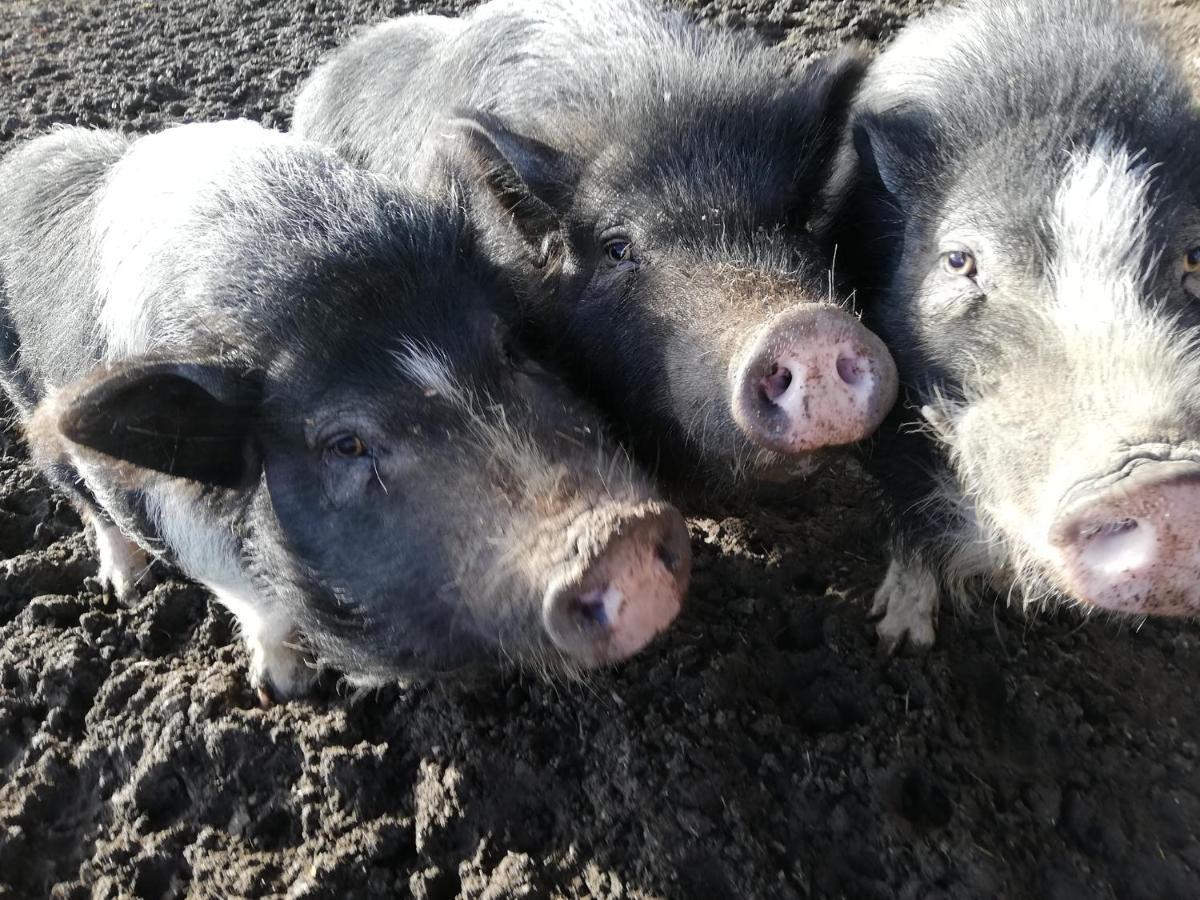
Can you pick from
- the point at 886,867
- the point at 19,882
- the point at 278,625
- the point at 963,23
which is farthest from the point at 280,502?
the point at 963,23

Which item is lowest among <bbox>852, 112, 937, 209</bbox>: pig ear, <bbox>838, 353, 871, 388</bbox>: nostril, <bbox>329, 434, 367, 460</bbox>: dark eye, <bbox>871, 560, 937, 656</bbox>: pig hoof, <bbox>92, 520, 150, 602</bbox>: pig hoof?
<bbox>92, 520, 150, 602</bbox>: pig hoof

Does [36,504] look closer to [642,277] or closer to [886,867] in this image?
[642,277]

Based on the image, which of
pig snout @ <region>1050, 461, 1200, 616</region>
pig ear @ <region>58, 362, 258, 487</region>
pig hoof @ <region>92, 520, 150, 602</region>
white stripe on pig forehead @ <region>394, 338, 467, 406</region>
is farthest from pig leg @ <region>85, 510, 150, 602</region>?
pig snout @ <region>1050, 461, 1200, 616</region>

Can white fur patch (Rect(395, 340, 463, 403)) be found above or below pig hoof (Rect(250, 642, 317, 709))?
above

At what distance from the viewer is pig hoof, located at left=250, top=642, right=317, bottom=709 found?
3172 mm

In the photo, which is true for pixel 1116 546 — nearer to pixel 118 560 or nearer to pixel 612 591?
pixel 612 591

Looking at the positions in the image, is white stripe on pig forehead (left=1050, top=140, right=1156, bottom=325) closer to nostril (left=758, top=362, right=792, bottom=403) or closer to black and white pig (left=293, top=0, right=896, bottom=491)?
black and white pig (left=293, top=0, right=896, bottom=491)

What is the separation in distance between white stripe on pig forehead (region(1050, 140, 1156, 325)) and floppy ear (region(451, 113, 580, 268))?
135 centimetres

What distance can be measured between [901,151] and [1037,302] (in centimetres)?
69

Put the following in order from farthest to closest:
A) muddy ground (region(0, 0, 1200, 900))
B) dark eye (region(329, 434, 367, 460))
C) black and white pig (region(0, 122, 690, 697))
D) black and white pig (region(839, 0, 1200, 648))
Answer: muddy ground (region(0, 0, 1200, 900)), dark eye (region(329, 434, 367, 460)), black and white pig (region(0, 122, 690, 697)), black and white pig (region(839, 0, 1200, 648))

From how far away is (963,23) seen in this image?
305 cm

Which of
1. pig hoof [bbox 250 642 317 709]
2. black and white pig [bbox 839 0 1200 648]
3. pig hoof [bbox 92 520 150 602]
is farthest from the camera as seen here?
pig hoof [bbox 92 520 150 602]

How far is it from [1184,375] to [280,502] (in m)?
2.10

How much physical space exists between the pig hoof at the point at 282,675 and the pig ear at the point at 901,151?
2373 millimetres
